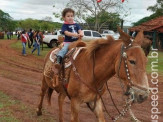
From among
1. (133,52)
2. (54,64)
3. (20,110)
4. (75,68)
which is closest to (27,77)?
(20,110)

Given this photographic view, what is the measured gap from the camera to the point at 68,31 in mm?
5141

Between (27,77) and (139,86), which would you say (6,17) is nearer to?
(27,77)

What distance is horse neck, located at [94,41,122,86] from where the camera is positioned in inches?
156

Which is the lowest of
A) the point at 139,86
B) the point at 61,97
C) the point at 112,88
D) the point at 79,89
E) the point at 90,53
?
the point at 112,88

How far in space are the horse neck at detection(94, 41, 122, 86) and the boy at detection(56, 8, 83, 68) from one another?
869mm

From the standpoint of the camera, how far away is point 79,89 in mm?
4379

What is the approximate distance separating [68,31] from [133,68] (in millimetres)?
2115

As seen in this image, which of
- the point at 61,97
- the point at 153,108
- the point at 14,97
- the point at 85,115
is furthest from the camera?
the point at 14,97

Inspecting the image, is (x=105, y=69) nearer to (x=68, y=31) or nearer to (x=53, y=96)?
(x=68, y=31)

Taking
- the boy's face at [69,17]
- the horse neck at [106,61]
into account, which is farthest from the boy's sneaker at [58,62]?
the horse neck at [106,61]

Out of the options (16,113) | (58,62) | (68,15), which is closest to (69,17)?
(68,15)

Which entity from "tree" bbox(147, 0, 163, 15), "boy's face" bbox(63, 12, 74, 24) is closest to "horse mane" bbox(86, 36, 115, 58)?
"boy's face" bbox(63, 12, 74, 24)

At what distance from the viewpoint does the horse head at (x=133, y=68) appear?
330 centimetres

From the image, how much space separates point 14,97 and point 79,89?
4.05 metres
